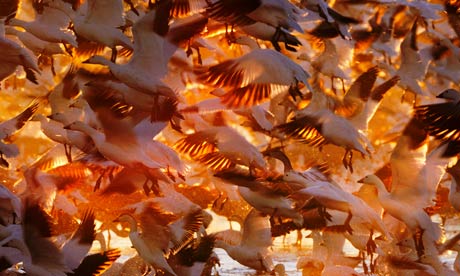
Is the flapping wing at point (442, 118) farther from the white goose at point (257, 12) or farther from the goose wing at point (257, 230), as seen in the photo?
the goose wing at point (257, 230)

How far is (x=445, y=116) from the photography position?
6742mm

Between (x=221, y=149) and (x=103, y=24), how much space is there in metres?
1.38

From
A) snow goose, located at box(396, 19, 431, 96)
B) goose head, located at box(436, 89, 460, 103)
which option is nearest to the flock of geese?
goose head, located at box(436, 89, 460, 103)

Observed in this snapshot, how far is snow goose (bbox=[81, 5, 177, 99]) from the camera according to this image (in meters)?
7.45

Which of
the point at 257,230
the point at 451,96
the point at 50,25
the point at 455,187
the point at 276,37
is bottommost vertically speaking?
the point at 257,230

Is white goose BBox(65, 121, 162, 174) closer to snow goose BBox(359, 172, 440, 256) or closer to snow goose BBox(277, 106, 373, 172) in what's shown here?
snow goose BBox(277, 106, 373, 172)

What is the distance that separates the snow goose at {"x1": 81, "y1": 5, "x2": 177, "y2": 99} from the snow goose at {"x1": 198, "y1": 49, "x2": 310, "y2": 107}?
332 mm

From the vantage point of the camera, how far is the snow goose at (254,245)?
841 cm

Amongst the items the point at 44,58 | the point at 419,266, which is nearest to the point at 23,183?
the point at 44,58

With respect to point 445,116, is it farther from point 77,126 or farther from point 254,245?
point 77,126

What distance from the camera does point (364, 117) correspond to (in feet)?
30.3

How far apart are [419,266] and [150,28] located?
119 inches

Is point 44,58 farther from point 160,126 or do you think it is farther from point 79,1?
point 160,126

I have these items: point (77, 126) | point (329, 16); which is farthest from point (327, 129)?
point (77, 126)
